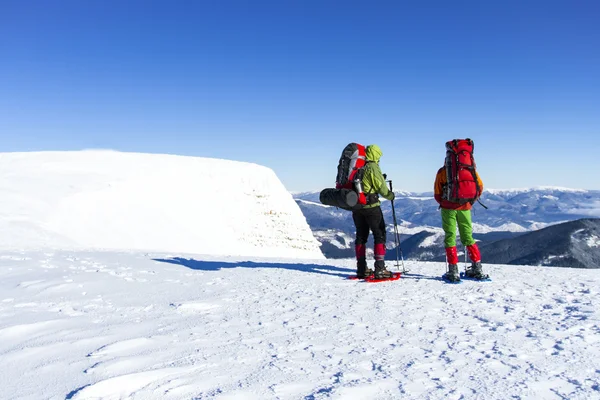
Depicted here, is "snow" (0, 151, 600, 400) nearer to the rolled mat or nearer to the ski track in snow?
the ski track in snow

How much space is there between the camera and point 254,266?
1052 cm

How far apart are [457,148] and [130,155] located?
36631mm

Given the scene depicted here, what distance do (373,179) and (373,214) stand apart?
2.44 ft

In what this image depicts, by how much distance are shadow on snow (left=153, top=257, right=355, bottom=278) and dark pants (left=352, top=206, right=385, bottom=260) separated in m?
0.98

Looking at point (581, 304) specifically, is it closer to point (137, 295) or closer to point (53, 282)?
point (137, 295)

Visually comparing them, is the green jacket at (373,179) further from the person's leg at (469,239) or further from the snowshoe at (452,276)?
the snowshoe at (452,276)

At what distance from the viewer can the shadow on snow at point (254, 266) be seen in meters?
9.55

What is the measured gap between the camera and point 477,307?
555cm

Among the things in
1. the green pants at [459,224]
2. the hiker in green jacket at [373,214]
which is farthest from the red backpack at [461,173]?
the hiker in green jacket at [373,214]

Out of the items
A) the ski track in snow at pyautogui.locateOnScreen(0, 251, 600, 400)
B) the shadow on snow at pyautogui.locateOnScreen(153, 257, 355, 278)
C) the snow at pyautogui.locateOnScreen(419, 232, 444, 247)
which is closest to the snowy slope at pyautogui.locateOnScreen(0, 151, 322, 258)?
the shadow on snow at pyautogui.locateOnScreen(153, 257, 355, 278)

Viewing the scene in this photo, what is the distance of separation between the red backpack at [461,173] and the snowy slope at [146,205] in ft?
52.4

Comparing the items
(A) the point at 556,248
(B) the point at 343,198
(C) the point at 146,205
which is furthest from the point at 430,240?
(B) the point at 343,198

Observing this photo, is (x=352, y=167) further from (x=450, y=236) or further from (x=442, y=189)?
(x=450, y=236)

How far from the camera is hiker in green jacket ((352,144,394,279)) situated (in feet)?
26.0
